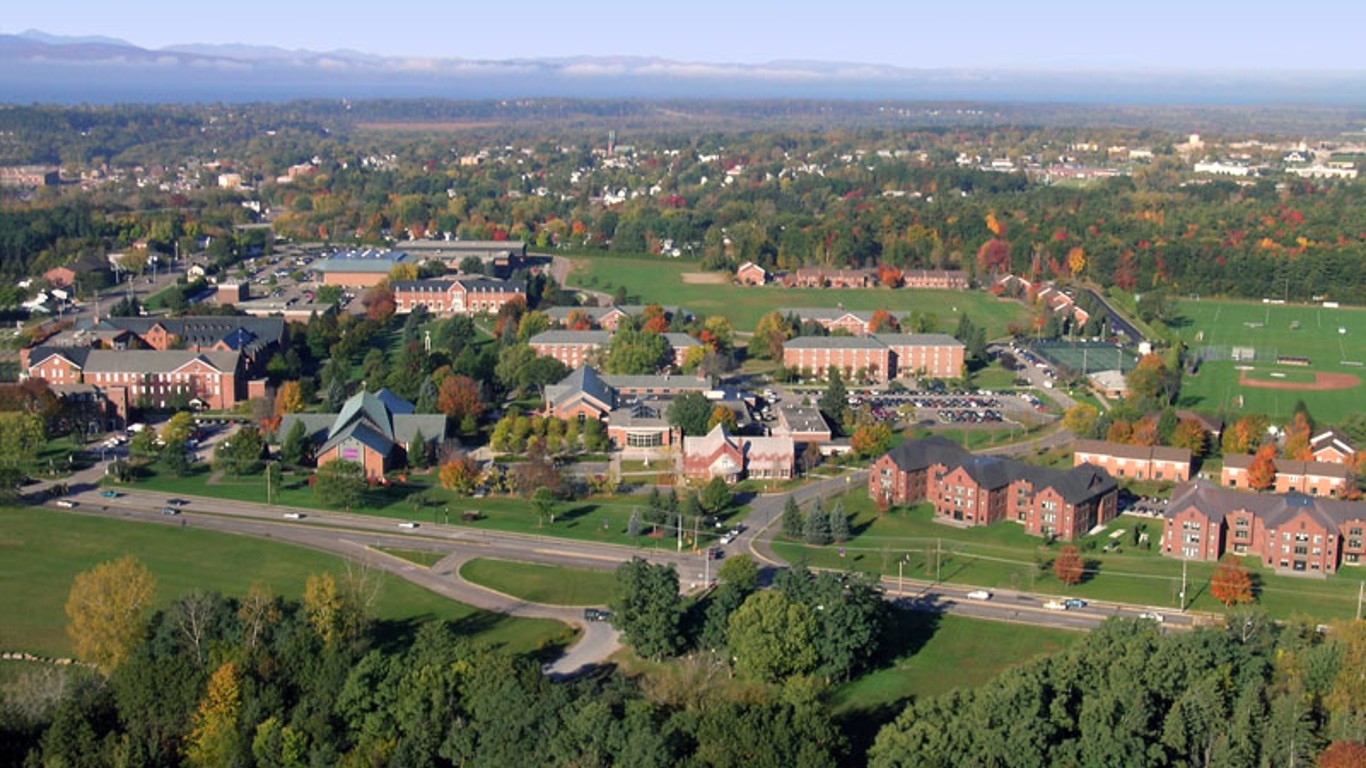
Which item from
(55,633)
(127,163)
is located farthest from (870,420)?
(127,163)

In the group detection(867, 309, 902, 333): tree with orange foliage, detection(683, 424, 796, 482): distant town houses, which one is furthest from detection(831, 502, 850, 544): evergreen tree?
detection(867, 309, 902, 333): tree with orange foliage

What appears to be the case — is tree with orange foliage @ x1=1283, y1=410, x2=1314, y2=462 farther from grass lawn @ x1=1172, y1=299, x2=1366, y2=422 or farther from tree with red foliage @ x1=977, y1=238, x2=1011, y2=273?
tree with red foliage @ x1=977, y1=238, x2=1011, y2=273

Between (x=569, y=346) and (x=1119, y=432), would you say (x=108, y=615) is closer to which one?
(x=1119, y=432)

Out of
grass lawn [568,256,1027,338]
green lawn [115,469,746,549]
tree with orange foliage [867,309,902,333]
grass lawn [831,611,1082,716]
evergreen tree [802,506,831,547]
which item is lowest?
grass lawn [831,611,1082,716]

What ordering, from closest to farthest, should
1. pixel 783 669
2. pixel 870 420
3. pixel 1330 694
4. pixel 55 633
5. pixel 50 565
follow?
1. pixel 1330 694
2. pixel 783 669
3. pixel 55 633
4. pixel 50 565
5. pixel 870 420

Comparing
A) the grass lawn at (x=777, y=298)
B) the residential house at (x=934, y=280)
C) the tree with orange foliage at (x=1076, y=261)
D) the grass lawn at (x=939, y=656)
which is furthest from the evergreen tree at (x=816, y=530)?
the tree with orange foliage at (x=1076, y=261)

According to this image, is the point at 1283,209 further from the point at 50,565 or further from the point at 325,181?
the point at 50,565
